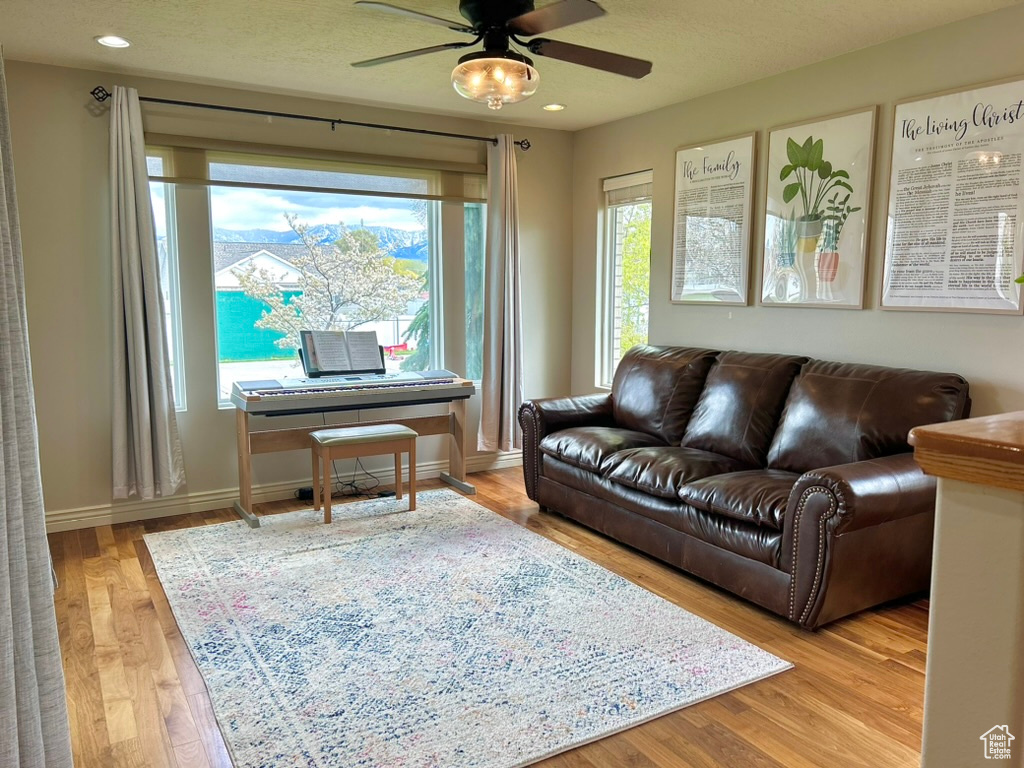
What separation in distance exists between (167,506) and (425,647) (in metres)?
2.29

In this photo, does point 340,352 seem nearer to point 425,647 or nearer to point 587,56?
point 425,647

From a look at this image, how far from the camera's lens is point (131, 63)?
368 centimetres

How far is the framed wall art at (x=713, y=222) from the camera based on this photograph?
13.4 feet

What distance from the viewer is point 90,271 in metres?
3.88

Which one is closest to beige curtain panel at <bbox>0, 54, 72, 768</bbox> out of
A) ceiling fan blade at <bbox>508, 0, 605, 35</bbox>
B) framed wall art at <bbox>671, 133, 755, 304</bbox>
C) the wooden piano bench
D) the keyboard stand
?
ceiling fan blade at <bbox>508, 0, 605, 35</bbox>

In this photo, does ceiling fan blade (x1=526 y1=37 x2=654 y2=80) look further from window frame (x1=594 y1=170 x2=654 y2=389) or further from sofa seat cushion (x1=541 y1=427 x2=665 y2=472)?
window frame (x1=594 y1=170 x2=654 y2=389)

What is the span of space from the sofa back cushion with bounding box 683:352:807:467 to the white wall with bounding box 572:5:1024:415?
0.84ft

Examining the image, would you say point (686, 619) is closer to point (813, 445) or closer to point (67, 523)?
point (813, 445)

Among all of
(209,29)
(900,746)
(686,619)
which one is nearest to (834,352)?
(686,619)

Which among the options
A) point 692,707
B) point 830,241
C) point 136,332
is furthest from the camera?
point 136,332

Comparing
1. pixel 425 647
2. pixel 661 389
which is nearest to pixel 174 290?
pixel 425 647

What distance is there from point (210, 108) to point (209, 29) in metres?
0.95

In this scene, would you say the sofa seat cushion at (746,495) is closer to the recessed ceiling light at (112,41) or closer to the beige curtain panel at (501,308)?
the beige curtain panel at (501,308)

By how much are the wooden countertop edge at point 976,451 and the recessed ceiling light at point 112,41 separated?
3631mm
